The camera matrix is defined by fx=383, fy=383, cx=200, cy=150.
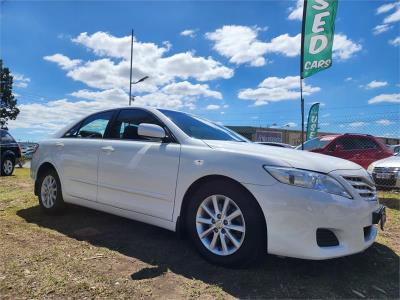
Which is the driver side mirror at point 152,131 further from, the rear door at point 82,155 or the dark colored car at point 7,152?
the dark colored car at point 7,152

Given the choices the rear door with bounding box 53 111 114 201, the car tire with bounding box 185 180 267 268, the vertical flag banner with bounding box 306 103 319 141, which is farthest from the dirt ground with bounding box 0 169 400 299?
the vertical flag banner with bounding box 306 103 319 141

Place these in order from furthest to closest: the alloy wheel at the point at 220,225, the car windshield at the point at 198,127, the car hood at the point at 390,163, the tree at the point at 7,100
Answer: the tree at the point at 7,100 → the car hood at the point at 390,163 → the car windshield at the point at 198,127 → the alloy wheel at the point at 220,225

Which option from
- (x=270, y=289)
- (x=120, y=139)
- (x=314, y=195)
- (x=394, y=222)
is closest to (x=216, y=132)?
(x=120, y=139)

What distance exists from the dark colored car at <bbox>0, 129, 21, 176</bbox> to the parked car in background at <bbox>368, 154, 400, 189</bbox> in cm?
1085

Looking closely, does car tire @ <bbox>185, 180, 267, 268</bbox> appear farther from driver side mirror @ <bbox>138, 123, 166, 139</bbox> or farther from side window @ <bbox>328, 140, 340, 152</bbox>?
side window @ <bbox>328, 140, 340, 152</bbox>

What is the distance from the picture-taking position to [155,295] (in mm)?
2936

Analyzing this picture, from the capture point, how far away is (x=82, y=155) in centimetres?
495

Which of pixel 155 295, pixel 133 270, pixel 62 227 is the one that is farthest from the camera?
pixel 62 227

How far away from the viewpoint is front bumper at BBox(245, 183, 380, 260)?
3074 mm

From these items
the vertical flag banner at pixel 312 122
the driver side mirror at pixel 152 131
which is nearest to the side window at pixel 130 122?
the driver side mirror at pixel 152 131

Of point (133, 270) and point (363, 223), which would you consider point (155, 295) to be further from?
point (363, 223)

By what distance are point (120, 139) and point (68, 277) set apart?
1.87 metres

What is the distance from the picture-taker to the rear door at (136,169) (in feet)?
12.8

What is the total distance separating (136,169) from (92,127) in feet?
4.67
